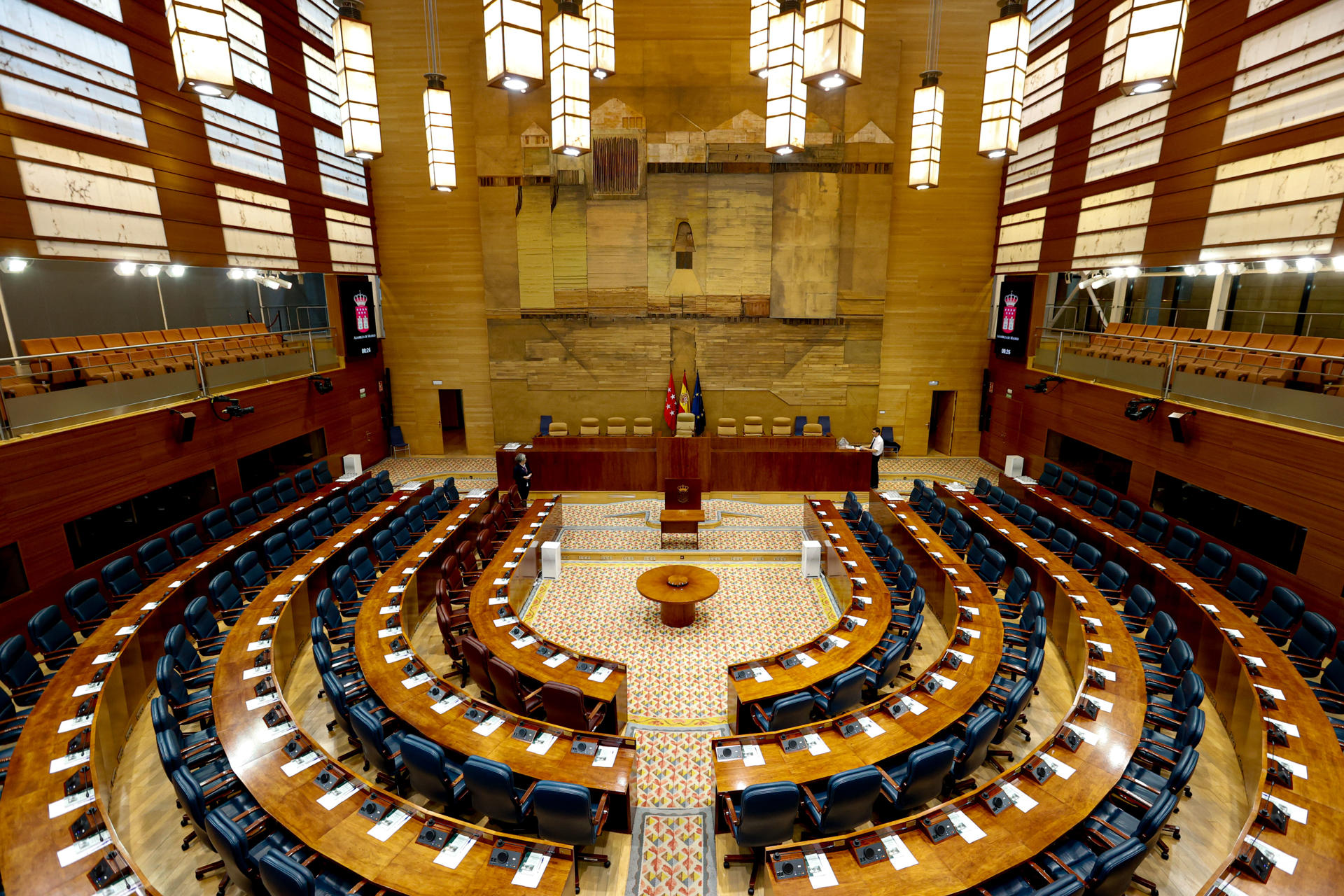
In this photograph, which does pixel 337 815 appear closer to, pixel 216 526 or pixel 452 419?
pixel 216 526

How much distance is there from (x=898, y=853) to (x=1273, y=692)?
4.48 m

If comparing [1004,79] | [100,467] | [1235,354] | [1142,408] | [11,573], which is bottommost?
[11,573]

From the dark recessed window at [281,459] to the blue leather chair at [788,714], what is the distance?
1095 centimetres

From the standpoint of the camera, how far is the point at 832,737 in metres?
5.40

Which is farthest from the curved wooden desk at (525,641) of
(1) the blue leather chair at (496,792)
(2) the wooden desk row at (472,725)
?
(1) the blue leather chair at (496,792)

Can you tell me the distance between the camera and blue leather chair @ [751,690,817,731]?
572 centimetres

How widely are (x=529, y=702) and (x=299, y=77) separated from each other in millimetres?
15076

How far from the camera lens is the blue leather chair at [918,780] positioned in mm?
4793

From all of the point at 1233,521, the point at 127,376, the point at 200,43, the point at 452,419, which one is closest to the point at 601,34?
the point at 200,43

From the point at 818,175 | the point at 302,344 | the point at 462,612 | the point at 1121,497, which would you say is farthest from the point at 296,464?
the point at 1121,497

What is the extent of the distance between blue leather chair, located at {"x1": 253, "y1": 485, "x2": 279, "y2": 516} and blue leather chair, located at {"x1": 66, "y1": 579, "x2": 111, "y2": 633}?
333 centimetres

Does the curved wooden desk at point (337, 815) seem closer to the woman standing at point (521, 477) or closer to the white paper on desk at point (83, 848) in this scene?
the white paper on desk at point (83, 848)

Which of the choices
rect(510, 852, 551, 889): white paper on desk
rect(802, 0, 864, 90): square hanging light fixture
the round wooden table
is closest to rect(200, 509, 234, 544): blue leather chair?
the round wooden table

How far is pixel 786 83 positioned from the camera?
18.7ft
